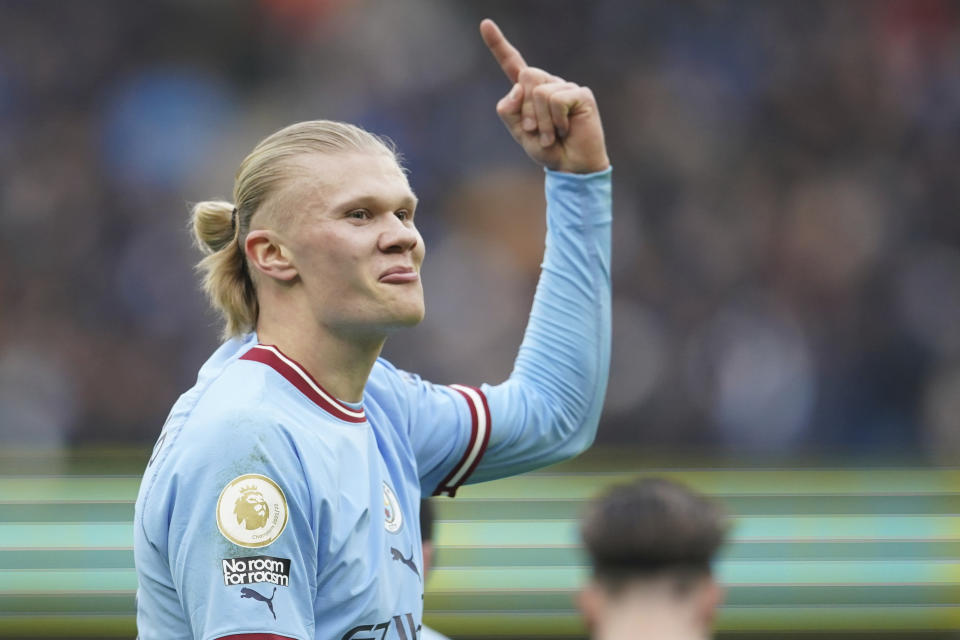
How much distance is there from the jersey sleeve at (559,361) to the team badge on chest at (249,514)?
0.67m

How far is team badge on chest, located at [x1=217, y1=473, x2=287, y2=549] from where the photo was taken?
6.62 ft

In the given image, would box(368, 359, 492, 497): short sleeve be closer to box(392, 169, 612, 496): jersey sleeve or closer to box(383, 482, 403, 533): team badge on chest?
box(392, 169, 612, 496): jersey sleeve

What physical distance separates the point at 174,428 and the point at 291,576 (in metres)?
0.32

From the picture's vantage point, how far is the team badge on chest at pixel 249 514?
2.02m

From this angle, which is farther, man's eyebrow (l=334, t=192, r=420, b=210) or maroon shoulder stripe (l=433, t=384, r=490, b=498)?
maroon shoulder stripe (l=433, t=384, r=490, b=498)

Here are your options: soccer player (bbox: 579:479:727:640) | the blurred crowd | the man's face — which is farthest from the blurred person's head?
the blurred crowd

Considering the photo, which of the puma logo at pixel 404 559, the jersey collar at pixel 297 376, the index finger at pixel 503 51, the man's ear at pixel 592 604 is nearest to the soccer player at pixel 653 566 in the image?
the man's ear at pixel 592 604

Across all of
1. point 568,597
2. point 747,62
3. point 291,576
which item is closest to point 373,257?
point 291,576

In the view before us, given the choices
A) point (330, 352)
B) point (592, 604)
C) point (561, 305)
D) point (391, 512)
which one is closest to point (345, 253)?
point (330, 352)

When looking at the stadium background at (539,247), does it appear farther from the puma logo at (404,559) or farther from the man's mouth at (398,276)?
the man's mouth at (398,276)

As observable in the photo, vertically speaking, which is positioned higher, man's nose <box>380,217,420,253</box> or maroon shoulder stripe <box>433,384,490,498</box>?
man's nose <box>380,217,420,253</box>

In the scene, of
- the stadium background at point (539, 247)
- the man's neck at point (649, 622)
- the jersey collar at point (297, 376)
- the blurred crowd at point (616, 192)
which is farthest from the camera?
the blurred crowd at point (616, 192)

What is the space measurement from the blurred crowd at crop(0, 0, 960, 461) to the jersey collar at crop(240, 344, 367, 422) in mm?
4640

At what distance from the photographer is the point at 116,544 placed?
17.8ft
